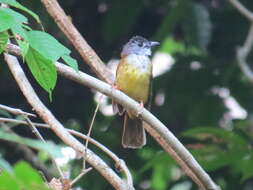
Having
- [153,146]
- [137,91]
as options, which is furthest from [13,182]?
[153,146]

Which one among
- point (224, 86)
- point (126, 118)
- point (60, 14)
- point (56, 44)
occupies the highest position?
point (56, 44)

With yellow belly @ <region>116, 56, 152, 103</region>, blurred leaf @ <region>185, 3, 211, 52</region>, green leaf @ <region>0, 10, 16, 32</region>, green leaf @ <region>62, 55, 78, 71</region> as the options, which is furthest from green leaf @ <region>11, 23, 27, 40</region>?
blurred leaf @ <region>185, 3, 211, 52</region>

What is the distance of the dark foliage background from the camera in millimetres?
5566

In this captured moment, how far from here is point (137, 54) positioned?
5.48 metres

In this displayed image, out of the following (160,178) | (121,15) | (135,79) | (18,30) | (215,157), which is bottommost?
(160,178)

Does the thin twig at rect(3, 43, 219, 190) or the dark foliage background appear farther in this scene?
the dark foliage background

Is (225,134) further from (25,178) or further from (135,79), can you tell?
(25,178)

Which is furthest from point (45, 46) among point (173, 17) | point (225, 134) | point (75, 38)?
point (173, 17)

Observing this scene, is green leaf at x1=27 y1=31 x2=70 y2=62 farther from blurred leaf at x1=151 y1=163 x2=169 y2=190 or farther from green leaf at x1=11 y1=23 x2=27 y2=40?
blurred leaf at x1=151 y1=163 x2=169 y2=190

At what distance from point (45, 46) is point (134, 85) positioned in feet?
9.33

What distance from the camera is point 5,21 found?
2145 mm

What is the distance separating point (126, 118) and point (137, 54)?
504mm

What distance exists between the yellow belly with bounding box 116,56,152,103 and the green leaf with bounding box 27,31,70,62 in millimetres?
2735

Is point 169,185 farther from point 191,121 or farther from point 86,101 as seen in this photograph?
point 86,101
